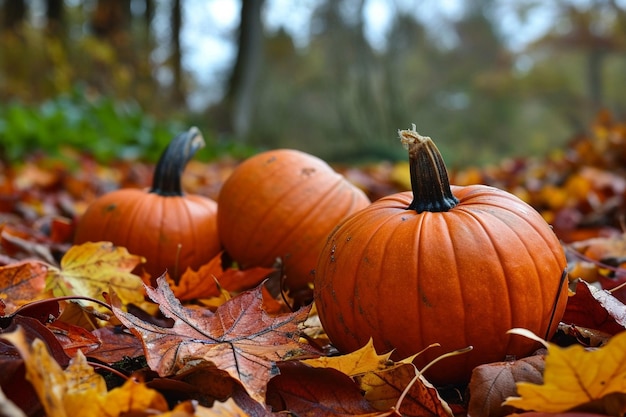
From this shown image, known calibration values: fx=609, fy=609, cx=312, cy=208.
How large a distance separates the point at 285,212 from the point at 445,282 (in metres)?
0.90

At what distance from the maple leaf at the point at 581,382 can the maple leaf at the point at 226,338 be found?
412mm

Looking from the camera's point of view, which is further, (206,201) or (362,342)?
(206,201)

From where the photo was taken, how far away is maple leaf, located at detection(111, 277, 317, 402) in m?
1.04

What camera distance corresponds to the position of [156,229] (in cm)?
210

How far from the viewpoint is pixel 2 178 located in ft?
14.3

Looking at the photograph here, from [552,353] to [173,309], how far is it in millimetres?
720


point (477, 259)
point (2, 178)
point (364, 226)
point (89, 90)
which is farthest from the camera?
point (89, 90)

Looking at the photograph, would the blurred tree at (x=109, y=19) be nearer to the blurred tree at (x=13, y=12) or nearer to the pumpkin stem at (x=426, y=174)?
the blurred tree at (x=13, y=12)

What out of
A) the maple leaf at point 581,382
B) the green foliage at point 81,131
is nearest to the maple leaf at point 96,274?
the maple leaf at point 581,382

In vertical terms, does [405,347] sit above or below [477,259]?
below

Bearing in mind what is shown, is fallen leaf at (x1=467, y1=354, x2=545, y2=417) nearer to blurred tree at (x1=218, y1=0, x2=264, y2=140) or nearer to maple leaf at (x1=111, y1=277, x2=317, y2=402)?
maple leaf at (x1=111, y1=277, x2=317, y2=402)

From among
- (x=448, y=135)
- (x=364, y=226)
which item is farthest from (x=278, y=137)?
(x=364, y=226)

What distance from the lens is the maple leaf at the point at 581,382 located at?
0.83m

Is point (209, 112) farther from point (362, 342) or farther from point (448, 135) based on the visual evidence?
point (362, 342)
